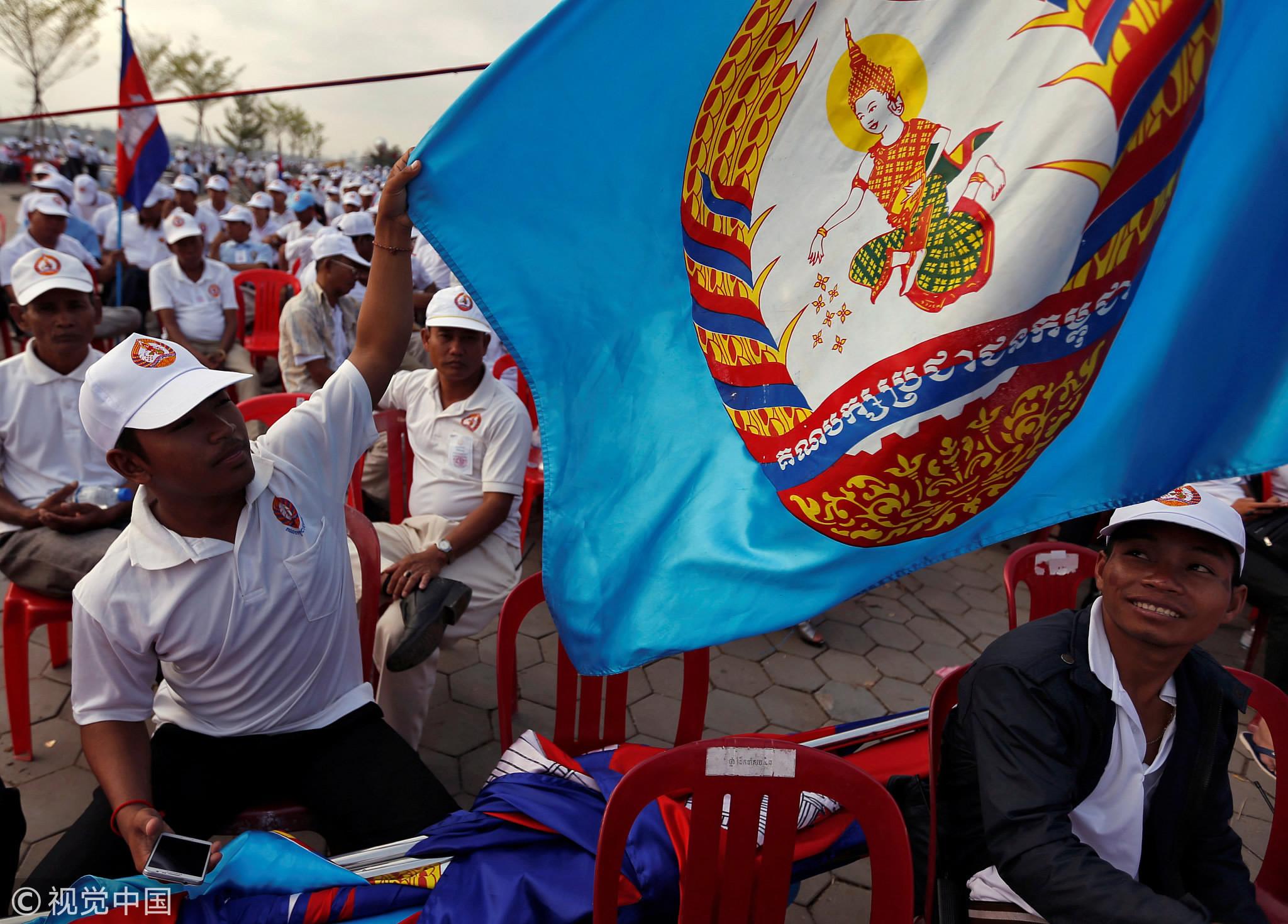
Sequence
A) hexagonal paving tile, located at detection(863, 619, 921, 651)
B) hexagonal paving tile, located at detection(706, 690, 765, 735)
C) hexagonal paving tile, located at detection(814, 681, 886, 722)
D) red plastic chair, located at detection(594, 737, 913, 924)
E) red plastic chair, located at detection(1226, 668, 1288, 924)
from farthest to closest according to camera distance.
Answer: hexagonal paving tile, located at detection(863, 619, 921, 651), hexagonal paving tile, located at detection(814, 681, 886, 722), hexagonal paving tile, located at detection(706, 690, 765, 735), red plastic chair, located at detection(1226, 668, 1288, 924), red plastic chair, located at detection(594, 737, 913, 924)

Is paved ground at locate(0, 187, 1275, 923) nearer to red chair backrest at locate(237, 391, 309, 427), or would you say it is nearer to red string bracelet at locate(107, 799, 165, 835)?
red string bracelet at locate(107, 799, 165, 835)

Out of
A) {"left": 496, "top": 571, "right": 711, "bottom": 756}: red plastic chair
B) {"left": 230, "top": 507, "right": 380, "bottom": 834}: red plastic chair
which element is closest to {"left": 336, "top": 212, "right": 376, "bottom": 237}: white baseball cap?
{"left": 230, "top": 507, "right": 380, "bottom": 834}: red plastic chair

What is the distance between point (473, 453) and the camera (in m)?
3.29

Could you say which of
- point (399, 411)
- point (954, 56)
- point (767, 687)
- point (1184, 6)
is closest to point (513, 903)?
point (954, 56)

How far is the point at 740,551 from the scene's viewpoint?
157 centimetres

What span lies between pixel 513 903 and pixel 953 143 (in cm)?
168

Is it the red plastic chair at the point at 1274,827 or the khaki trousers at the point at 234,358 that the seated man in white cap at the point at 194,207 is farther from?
the red plastic chair at the point at 1274,827

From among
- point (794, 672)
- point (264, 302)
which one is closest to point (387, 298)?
point (794, 672)

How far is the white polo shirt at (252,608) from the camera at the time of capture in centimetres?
184

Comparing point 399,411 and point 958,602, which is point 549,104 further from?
point 958,602

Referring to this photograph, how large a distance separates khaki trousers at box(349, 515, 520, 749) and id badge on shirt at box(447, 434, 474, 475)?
0.23 meters

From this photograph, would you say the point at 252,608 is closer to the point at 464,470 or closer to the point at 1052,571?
the point at 464,470

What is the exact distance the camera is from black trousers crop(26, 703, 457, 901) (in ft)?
6.51

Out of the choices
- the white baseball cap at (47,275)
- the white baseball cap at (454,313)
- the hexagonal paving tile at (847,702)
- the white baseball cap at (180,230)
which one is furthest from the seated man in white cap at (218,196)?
the hexagonal paving tile at (847,702)
